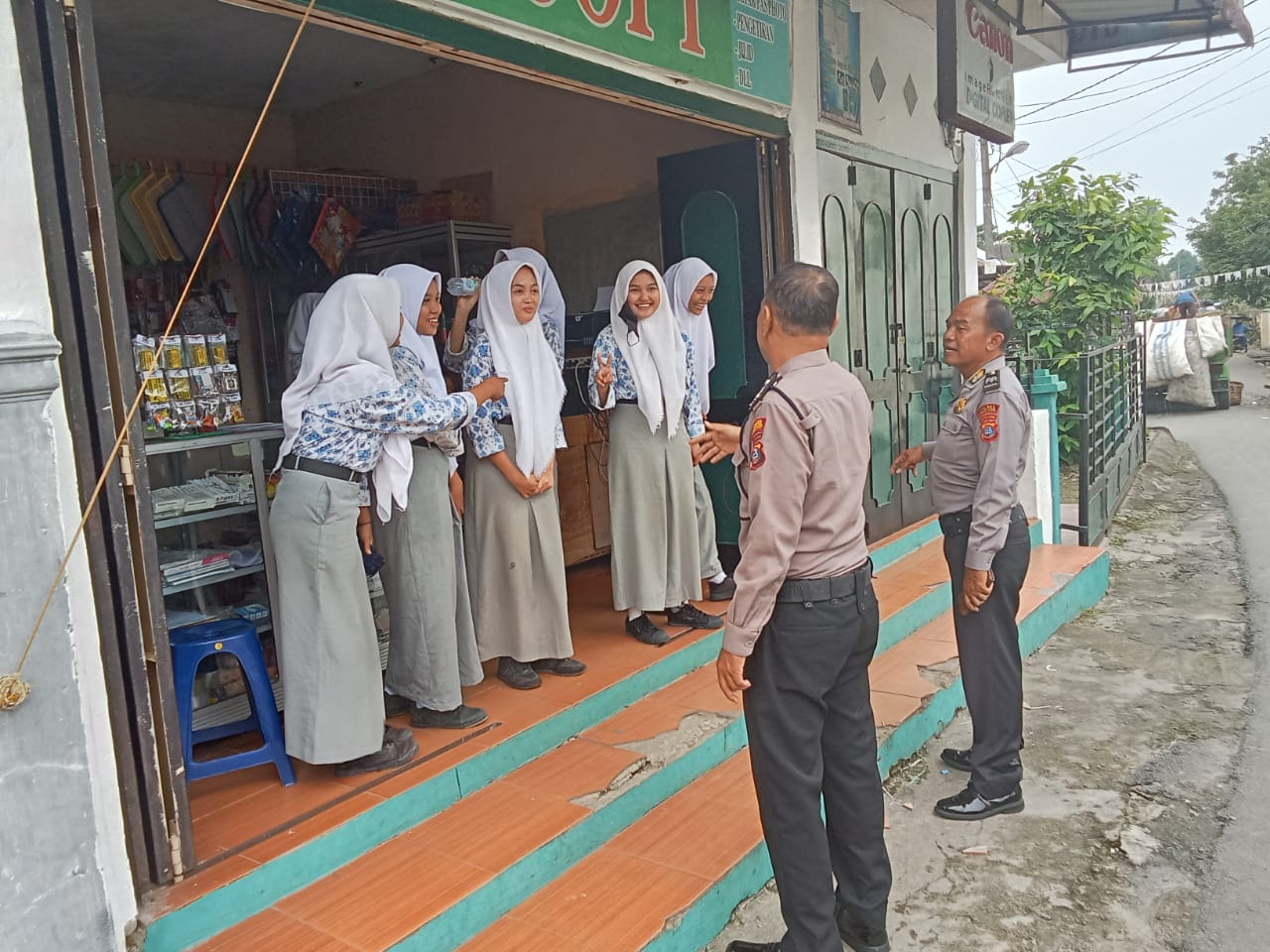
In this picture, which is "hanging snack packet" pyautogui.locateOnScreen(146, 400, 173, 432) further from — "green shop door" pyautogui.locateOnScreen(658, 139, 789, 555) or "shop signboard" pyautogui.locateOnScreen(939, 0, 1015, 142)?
"shop signboard" pyautogui.locateOnScreen(939, 0, 1015, 142)

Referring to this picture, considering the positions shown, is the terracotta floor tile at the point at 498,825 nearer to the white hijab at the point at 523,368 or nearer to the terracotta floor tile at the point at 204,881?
the terracotta floor tile at the point at 204,881

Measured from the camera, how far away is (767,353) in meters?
2.41

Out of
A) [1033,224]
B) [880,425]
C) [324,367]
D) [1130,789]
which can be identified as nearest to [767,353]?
[324,367]

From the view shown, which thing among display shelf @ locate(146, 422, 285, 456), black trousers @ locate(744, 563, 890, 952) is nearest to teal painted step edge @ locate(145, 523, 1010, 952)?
black trousers @ locate(744, 563, 890, 952)

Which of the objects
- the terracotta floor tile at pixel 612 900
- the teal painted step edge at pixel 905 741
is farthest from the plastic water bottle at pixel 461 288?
the teal painted step edge at pixel 905 741

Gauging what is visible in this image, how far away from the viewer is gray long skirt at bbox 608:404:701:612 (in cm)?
411

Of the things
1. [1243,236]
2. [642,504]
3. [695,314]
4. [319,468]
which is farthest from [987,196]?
[319,468]

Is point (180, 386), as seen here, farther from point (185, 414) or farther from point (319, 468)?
point (319, 468)

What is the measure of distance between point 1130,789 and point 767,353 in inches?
97.3

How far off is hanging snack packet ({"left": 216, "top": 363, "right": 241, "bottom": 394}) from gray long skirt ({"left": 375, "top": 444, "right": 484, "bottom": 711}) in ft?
2.52

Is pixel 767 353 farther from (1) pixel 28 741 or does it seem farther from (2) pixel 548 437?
(1) pixel 28 741

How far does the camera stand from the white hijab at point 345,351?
2.82 metres

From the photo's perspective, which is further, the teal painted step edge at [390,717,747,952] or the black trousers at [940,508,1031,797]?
the black trousers at [940,508,1031,797]

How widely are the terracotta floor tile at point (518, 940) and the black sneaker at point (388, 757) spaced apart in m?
0.65
